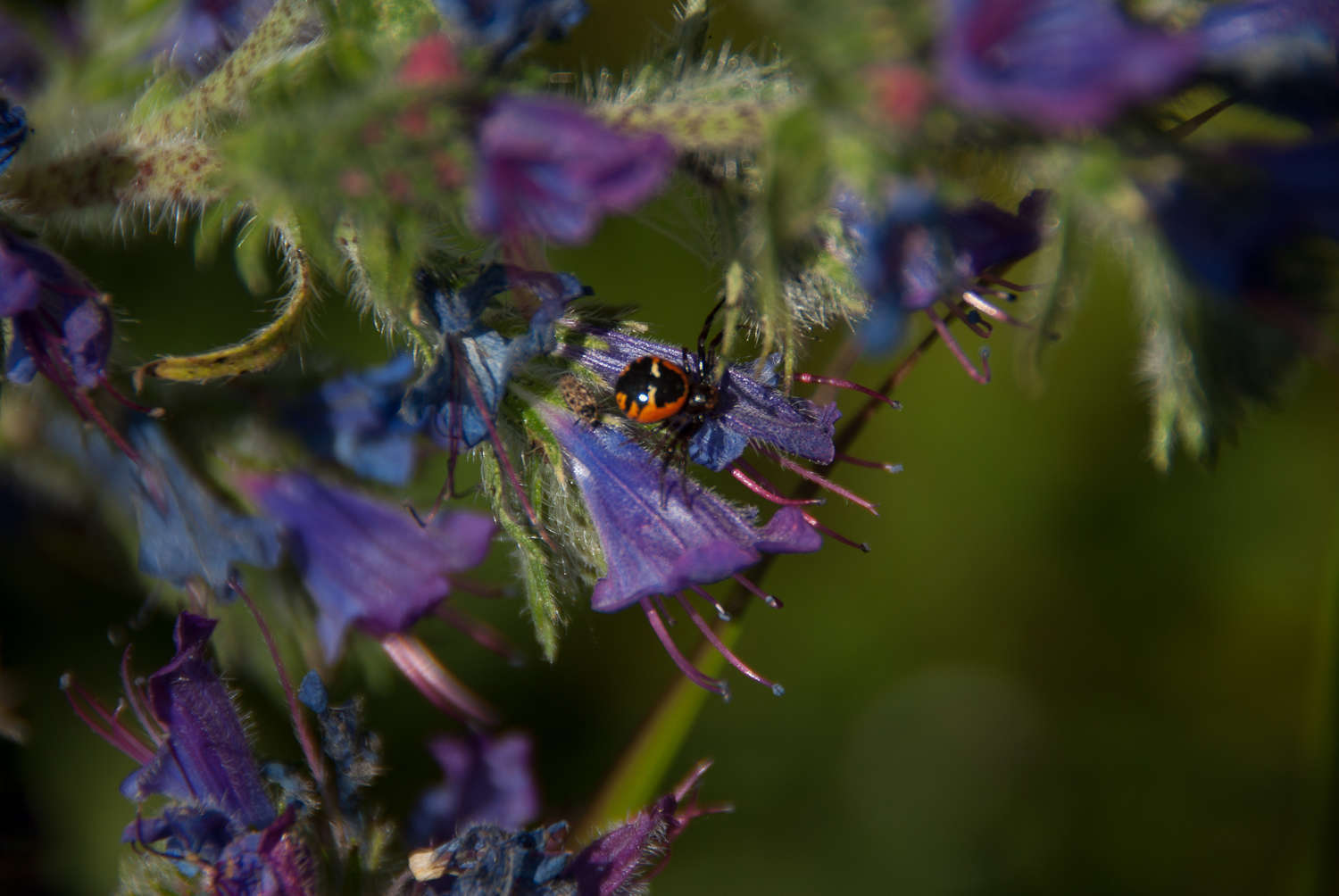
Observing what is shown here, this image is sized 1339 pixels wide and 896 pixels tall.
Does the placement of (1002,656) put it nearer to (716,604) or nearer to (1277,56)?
(716,604)

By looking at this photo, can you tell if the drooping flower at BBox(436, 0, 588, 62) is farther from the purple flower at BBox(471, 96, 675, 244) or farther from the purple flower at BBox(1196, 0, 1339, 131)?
the purple flower at BBox(1196, 0, 1339, 131)

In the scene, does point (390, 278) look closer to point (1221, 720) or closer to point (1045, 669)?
point (1045, 669)

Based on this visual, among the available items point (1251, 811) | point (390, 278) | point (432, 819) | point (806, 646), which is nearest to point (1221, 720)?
point (1251, 811)

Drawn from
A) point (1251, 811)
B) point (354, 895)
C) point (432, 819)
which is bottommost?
point (1251, 811)

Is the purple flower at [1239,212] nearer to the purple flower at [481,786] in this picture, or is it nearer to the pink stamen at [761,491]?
the pink stamen at [761,491]

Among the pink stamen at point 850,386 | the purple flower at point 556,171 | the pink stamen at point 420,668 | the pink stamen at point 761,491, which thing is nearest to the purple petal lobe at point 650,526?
the pink stamen at point 761,491

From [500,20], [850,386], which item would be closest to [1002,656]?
[850,386]
